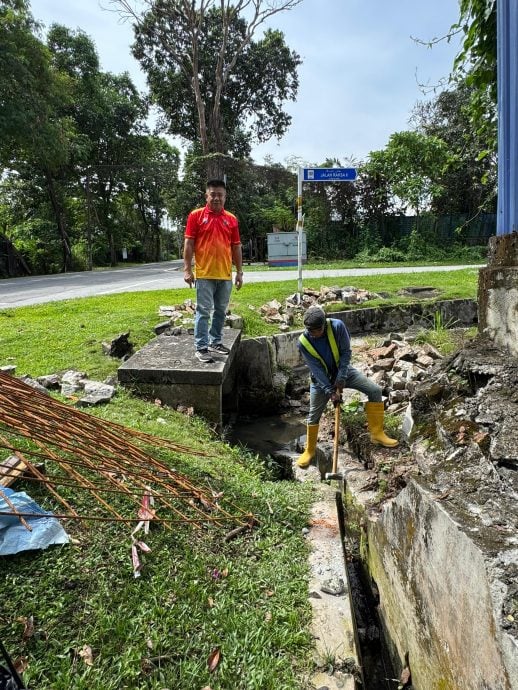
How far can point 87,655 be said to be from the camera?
1703 mm

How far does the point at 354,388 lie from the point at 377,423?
38 cm

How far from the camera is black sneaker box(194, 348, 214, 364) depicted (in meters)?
4.64

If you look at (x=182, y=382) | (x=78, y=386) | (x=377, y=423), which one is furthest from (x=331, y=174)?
(x=78, y=386)

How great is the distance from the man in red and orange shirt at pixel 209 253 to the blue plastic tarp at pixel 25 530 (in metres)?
2.60

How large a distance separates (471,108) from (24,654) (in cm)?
483

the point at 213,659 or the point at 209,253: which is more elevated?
the point at 209,253

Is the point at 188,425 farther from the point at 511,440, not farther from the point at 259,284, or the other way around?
the point at 259,284

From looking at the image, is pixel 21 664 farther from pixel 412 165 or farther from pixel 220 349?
pixel 412 165

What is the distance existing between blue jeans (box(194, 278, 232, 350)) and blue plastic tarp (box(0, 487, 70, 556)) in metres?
2.73

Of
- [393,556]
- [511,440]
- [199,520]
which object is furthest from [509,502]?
[199,520]

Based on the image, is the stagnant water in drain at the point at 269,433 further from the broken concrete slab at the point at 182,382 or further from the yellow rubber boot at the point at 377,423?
the yellow rubber boot at the point at 377,423

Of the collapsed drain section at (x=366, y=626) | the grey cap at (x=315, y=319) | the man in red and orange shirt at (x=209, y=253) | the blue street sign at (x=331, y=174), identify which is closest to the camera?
the collapsed drain section at (x=366, y=626)

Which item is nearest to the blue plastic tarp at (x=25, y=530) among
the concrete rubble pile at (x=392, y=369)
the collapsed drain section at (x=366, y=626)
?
the collapsed drain section at (x=366, y=626)

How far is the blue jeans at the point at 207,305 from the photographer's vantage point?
4645 mm
